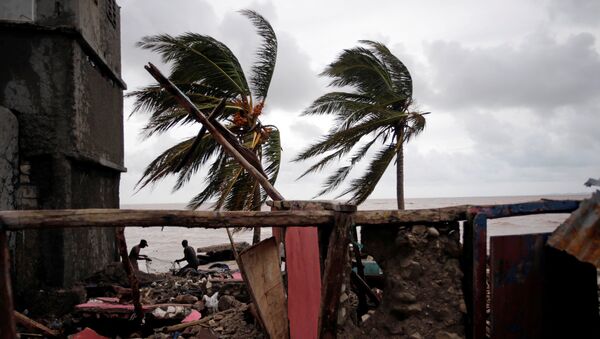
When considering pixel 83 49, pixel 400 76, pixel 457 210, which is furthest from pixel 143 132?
pixel 457 210

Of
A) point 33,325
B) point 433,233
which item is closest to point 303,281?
point 433,233

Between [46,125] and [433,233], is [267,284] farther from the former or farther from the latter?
[46,125]

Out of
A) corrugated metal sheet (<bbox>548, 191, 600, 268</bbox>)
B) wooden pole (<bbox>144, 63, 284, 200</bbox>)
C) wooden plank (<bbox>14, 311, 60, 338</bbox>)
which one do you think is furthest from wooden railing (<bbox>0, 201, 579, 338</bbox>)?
wooden pole (<bbox>144, 63, 284, 200</bbox>)

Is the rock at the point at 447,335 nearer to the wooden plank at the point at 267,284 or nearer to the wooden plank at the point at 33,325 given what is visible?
the wooden plank at the point at 267,284

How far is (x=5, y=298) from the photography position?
2469 millimetres

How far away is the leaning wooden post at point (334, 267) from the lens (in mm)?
3129

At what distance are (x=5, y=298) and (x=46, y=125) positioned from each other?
16.7 feet

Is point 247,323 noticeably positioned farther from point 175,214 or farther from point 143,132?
point 143,132

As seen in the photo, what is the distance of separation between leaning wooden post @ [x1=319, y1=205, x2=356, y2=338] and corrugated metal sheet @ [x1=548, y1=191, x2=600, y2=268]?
1.93 metres

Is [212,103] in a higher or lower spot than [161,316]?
higher

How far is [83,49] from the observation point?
7594 mm

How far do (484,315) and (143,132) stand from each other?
9490 mm

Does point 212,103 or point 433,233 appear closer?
point 433,233

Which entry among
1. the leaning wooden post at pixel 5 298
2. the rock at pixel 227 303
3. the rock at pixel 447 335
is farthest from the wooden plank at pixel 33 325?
the rock at pixel 447 335
